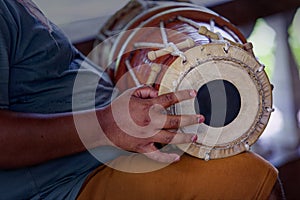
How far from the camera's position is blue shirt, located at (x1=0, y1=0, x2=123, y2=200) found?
1.05 metres

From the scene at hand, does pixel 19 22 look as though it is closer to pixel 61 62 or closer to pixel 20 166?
pixel 61 62

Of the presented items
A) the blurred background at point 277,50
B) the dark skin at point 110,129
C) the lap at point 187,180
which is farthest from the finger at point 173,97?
the blurred background at point 277,50

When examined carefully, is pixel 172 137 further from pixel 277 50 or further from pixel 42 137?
pixel 277 50

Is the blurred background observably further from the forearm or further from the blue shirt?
the forearm

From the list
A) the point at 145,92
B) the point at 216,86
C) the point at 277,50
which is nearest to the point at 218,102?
the point at 216,86

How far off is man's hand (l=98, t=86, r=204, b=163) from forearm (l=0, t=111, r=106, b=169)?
33 mm

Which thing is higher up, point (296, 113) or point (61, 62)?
point (61, 62)

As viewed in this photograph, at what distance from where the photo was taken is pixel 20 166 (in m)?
1.01

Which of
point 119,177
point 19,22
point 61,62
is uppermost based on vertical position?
point 19,22

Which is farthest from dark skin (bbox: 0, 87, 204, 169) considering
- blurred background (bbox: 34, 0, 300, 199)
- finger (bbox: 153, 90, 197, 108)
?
blurred background (bbox: 34, 0, 300, 199)

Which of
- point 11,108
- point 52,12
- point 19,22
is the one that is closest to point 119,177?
point 11,108

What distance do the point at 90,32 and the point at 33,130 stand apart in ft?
3.71

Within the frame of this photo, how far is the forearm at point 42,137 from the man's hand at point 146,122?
3cm

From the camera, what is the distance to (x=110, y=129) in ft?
3.47
